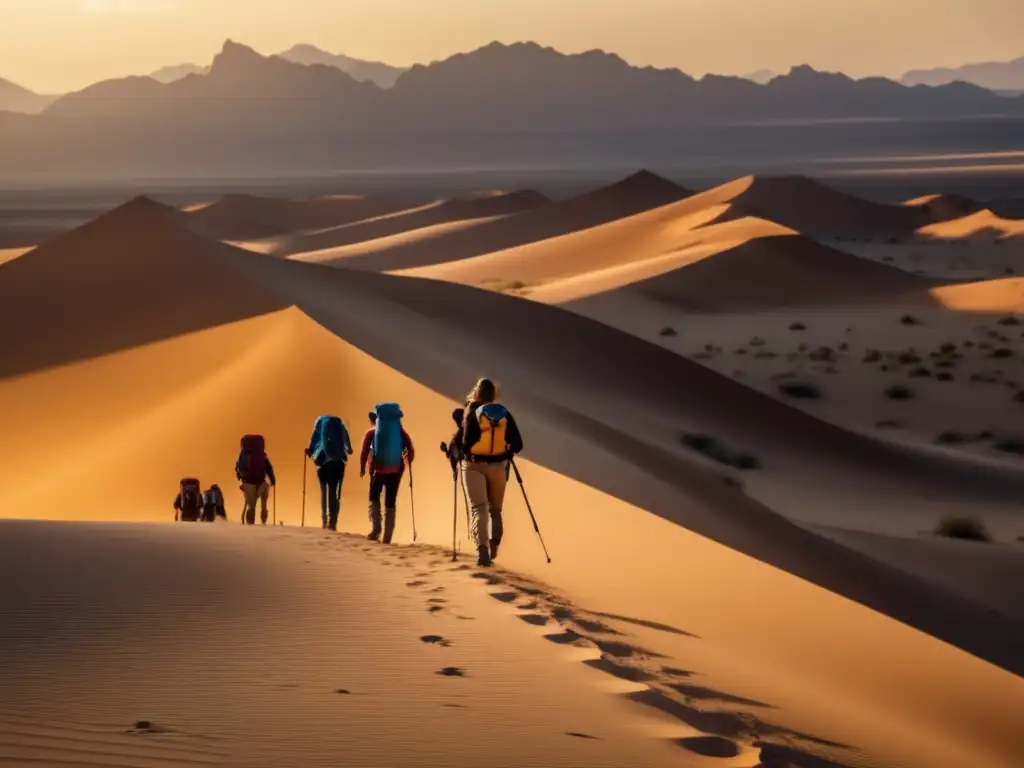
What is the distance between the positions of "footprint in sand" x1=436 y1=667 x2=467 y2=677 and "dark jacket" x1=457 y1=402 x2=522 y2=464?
10.4 ft

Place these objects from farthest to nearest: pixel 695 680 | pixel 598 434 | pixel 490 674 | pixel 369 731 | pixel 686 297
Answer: pixel 686 297
pixel 598 434
pixel 695 680
pixel 490 674
pixel 369 731

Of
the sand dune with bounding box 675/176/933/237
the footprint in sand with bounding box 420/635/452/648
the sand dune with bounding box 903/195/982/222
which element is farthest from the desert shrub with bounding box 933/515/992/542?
the sand dune with bounding box 903/195/982/222

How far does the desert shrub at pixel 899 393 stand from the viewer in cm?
3516

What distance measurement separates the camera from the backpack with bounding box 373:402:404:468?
452 inches

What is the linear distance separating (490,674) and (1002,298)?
4779 centimetres

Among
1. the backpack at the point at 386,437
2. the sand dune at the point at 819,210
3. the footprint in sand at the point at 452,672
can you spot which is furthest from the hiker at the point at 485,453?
the sand dune at the point at 819,210

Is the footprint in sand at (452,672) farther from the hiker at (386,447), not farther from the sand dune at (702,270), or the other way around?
the sand dune at (702,270)

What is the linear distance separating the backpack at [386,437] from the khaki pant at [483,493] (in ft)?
3.04

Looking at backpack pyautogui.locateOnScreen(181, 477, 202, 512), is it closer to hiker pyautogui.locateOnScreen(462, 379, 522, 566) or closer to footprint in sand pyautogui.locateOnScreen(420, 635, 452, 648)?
hiker pyautogui.locateOnScreen(462, 379, 522, 566)

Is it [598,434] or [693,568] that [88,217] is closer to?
[598,434]

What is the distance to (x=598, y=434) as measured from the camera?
21.8 m

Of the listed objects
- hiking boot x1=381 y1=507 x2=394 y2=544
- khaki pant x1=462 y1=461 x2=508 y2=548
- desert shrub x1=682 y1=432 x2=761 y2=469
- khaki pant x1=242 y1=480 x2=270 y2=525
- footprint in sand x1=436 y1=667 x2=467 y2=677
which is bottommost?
desert shrub x1=682 y1=432 x2=761 y2=469

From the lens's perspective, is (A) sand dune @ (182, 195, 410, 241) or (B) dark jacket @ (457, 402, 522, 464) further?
(A) sand dune @ (182, 195, 410, 241)

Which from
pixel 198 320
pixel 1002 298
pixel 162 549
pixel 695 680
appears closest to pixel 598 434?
pixel 198 320
